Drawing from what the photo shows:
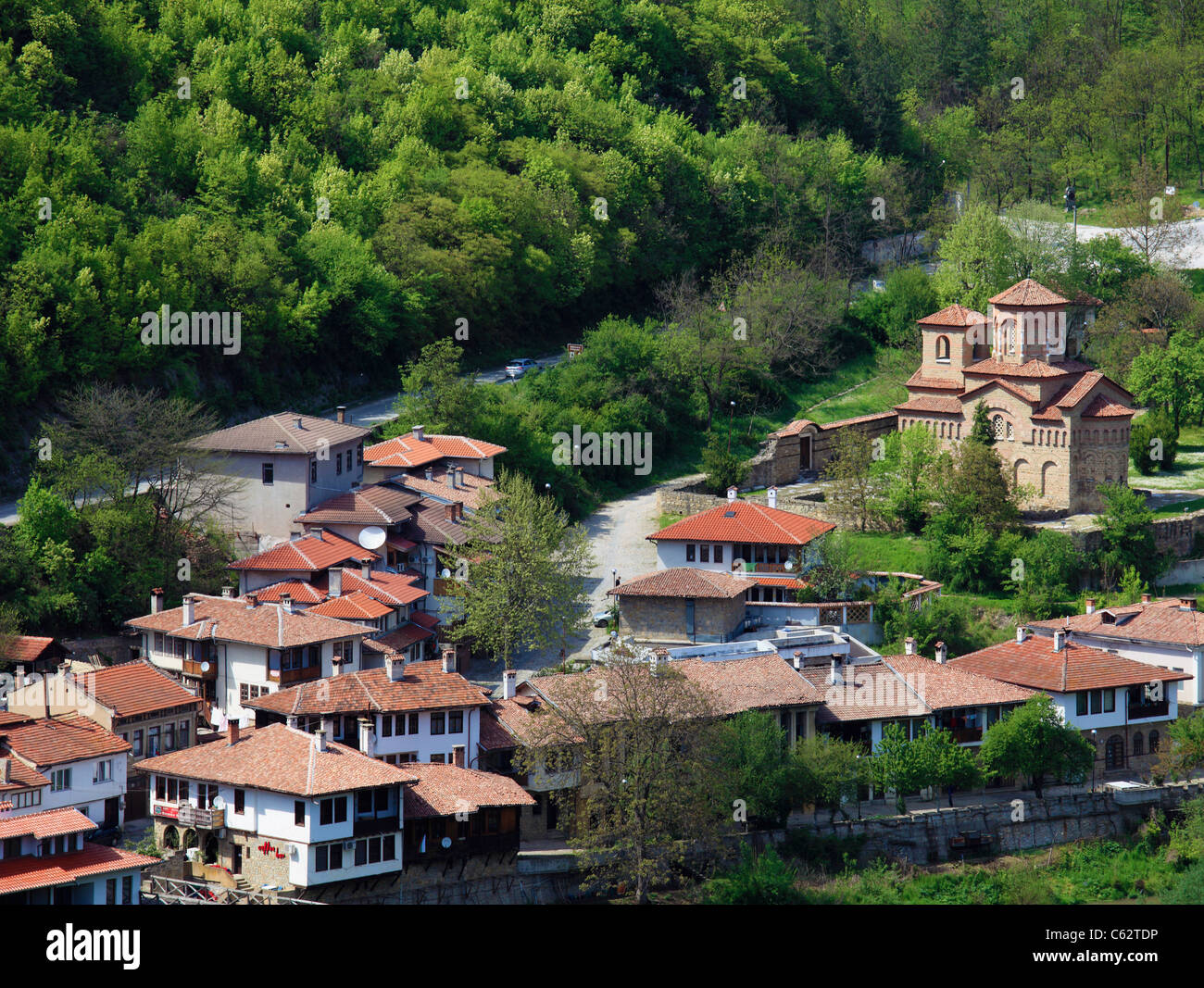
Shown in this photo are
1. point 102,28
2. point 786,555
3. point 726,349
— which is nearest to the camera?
point 786,555

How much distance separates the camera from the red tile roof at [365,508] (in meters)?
59.3

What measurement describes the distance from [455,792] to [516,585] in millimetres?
12025

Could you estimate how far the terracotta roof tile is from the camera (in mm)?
61422

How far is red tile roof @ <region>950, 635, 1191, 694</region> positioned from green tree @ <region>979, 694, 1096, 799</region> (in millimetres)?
1844

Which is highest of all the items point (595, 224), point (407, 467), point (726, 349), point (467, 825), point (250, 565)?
point (595, 224)

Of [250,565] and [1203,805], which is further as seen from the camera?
[250,565]

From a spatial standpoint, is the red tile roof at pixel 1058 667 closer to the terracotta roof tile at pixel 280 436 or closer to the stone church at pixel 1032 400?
the stone church at pixel 1032 400

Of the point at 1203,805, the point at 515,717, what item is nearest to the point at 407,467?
the point at 515,717

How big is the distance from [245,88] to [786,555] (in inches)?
1608

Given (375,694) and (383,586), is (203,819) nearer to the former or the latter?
(375,694)

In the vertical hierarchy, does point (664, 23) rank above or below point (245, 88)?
above

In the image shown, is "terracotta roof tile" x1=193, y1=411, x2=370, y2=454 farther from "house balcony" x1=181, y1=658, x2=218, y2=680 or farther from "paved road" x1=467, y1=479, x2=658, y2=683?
"house balcony" x1=181, y1=658, x2=218, y2=680
